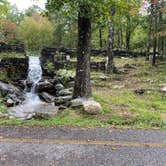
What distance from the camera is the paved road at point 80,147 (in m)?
5.36

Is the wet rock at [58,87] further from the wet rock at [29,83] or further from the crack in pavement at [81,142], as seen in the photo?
the crack in pavement at [81,142]

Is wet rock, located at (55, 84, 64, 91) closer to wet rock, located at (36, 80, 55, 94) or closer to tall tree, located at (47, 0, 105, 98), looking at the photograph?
wet rock, located at (36, 80, 55, 94)

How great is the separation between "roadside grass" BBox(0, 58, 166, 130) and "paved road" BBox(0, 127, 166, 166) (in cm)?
59

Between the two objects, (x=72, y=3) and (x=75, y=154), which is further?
(x=72, y=3)

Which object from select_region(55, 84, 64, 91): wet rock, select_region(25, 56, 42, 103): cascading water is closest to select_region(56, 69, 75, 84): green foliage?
select_region(55, 84, 64, 91): wet rock

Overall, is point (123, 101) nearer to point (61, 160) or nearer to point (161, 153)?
point (161, 153)

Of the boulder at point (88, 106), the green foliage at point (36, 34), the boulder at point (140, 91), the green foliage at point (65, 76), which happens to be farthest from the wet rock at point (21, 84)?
the green foliage at point (36, 34)

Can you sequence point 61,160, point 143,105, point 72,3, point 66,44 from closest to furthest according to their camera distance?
point 61,160
point 72,3
point 143,105
point 66,44

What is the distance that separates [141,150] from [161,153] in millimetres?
373

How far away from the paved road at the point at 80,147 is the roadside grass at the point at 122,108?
1.94 feet

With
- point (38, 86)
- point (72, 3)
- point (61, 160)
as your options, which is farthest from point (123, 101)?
point (38, 86)

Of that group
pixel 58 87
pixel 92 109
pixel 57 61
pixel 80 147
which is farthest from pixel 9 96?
pixel 80 147

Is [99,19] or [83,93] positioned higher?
[99,19]

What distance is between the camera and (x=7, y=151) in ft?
18.7
